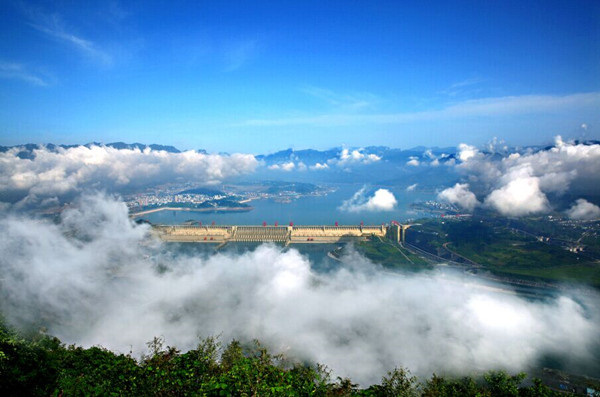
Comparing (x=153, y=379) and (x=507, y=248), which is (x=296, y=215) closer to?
(x=507, y=248)

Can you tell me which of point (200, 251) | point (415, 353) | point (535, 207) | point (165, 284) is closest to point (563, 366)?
point (415, 353)

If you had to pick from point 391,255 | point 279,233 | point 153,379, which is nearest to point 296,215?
point 279,233

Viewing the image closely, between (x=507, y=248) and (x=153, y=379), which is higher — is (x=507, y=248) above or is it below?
below

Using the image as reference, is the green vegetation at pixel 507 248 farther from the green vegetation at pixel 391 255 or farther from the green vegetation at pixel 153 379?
the green vegetation at pixel 153 379

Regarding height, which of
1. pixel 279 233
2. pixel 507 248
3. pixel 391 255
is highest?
pixel 279 233

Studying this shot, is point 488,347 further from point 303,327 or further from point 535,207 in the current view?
point 535,207

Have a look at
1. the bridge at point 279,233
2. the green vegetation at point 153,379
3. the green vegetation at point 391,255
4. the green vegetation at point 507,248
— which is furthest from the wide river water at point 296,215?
the green vegetation at point 153,379

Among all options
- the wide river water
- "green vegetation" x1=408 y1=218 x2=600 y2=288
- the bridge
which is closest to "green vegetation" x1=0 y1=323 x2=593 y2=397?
"green vegetation" x1=408 y1=218 x2=600 y2=288
